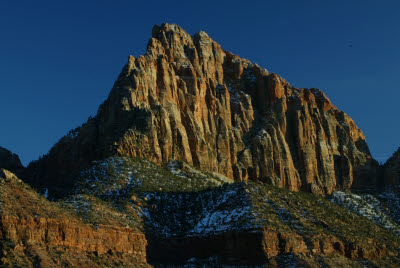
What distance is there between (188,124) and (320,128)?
155 ft

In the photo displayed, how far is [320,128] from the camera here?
189500mm

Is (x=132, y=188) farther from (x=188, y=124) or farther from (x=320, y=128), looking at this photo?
(x=320, y=128)

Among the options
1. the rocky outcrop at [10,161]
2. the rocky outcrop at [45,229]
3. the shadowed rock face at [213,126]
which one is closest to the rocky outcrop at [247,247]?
the rocky outcrop at [45,229]

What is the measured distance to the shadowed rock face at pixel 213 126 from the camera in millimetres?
148875

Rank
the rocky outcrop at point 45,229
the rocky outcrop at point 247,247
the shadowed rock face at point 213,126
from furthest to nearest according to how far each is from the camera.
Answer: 1. the shadowed rock face at point 213,126
2. the rocky outcrop at point 247,247
3. the rocky outcrop at point 45,229

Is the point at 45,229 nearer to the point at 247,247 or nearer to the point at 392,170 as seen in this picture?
the point at 247,247

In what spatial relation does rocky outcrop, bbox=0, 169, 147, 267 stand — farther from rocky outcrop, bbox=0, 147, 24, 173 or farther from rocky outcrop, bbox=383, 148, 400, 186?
rocky outcrop, bbox=383, 148, 400, 186

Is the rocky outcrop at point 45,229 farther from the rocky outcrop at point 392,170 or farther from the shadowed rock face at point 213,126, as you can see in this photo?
the rocky outcrop at point 392,170

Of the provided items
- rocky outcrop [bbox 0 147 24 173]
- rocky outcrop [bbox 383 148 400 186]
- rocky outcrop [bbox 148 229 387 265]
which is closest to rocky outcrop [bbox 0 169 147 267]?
rocky outcrop [bbox 148 229 387 265]

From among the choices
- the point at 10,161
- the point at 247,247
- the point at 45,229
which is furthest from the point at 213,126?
the point at 45,229

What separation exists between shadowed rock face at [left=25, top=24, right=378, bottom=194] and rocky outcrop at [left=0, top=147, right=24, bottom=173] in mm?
4233

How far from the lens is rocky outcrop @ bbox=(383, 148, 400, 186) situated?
605 feet

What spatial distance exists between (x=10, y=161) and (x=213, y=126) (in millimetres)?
51863

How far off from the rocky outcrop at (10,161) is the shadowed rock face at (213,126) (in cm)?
423
